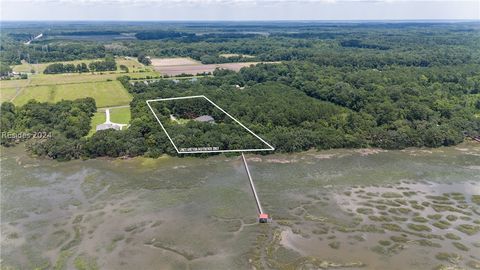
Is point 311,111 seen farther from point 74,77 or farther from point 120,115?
point 74,77

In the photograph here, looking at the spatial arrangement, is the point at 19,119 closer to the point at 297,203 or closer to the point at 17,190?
the point at 17,190

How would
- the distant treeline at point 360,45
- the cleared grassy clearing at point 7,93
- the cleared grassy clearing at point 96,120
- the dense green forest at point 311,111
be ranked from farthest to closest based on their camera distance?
the distant treeline at point 360,45 < the cleared grassy clearing at point 7,93 < the cleared grassy clearing at point 96,120 < the dense green forest at point 311,111

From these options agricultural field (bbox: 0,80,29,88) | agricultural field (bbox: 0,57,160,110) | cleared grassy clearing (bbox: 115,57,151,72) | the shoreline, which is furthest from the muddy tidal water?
cleared grassy clearing (bbox: 115,57,151,72)

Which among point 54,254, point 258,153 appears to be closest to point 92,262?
point 54,254

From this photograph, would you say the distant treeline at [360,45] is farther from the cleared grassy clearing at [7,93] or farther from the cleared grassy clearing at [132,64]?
the cleared grassy clearing at [7,93]

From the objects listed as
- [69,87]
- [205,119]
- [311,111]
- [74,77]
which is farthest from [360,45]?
[205,119]

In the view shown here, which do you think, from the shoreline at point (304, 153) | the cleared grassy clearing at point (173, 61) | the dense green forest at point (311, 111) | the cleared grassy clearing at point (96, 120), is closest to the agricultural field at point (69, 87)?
the cleared grassy clearing at point (96, 120)

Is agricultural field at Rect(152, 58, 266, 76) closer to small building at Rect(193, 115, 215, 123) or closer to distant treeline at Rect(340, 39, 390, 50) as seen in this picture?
small building at Rect(193, 115, 215, 123)
